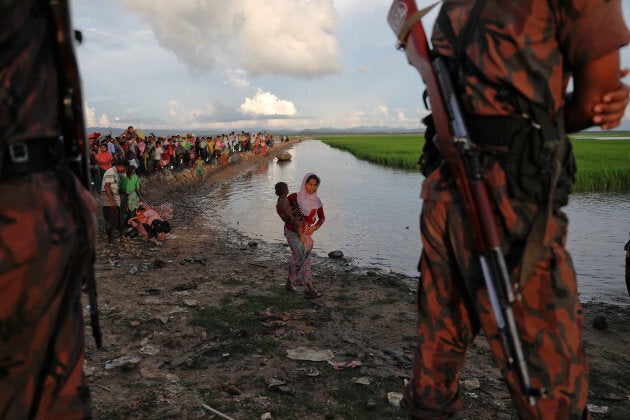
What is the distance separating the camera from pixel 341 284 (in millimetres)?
6301

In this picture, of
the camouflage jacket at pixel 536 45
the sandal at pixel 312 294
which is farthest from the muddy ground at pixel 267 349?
the camouflage jacket at pixel 536 45

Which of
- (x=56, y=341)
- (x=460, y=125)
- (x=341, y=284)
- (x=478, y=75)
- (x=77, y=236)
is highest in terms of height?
(x=478, y=75)

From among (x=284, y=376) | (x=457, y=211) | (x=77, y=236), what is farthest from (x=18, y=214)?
(x=284, y=376)

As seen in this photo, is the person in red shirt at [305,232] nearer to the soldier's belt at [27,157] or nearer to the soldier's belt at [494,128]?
the soldier's belt at [494,128]

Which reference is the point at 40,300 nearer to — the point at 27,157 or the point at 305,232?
the point at 27,157

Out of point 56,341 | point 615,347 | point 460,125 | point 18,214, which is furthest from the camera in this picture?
point 615,347

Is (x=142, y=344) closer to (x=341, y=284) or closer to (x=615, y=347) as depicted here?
(x=341, y=284)

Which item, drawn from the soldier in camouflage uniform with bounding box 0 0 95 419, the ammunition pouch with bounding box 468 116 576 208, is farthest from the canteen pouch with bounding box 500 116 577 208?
the soldier in camouflage uniform with bounding box 0 0 95 419

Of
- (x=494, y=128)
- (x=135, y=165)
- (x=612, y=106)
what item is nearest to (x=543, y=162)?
(x=494, y=128)

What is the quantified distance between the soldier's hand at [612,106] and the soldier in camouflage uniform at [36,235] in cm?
167

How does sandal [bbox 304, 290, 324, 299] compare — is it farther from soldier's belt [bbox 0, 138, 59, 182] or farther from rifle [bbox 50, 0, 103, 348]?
soldier's belt [bbox 0, 138, 59, 182]

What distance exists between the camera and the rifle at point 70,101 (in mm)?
1351

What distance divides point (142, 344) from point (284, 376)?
139 cm

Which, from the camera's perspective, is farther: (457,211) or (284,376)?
(284,376)
